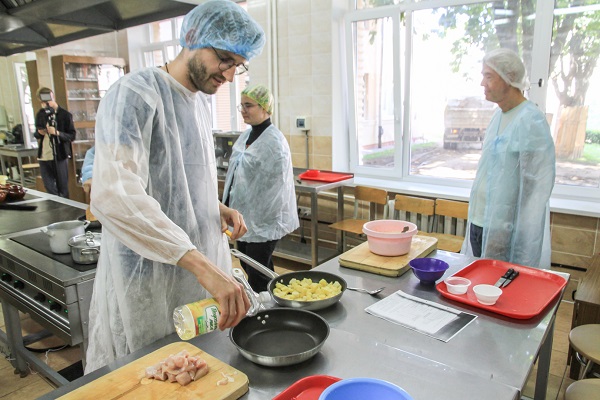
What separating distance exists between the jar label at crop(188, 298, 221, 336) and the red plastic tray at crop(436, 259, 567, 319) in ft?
2.42

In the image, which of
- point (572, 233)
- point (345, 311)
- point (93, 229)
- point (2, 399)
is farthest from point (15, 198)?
point (572, 233)

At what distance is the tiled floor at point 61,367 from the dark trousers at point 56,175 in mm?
2766

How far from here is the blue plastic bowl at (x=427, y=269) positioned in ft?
4.61

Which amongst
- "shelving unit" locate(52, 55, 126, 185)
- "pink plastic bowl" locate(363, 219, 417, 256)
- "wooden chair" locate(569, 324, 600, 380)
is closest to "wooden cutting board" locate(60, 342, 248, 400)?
"pink plastic bowl" locate(363, 219, 417, 256)

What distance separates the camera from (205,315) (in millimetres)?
937

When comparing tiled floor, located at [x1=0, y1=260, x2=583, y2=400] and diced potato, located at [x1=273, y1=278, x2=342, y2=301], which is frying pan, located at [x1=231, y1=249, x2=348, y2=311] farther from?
tiled floor, located at [x1=0, y1=260, x2=583, y2=400]

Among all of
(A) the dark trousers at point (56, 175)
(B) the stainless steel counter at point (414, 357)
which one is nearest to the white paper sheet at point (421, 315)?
(B) the stainless steel counter at point (414, 357)

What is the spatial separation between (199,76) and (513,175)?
1.52 meters

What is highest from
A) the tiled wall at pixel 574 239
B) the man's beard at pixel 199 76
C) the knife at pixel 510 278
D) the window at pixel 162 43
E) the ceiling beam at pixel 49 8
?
the window at pixel 162 43

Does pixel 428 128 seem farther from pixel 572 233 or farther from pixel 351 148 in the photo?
pixel 572 233

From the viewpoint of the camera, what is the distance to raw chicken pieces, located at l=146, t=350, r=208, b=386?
0.89 m

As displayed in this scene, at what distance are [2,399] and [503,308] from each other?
90.1 inches

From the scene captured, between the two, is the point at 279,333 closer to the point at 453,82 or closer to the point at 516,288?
the point at 516,288

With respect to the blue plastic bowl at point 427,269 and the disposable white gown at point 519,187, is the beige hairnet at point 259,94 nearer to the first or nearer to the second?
the disposable white gown at point 519,187
